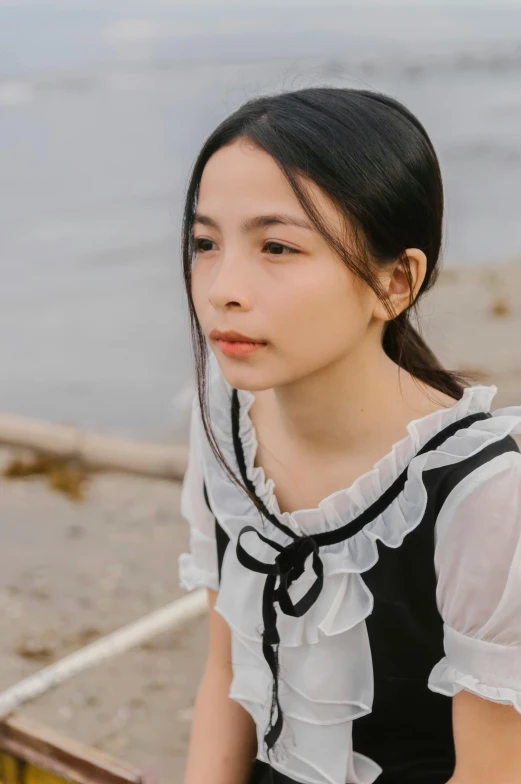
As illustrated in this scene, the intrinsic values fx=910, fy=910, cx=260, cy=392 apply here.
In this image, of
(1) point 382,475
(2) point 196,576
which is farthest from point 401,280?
(2) point 196,576

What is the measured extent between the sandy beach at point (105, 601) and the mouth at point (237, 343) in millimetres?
626

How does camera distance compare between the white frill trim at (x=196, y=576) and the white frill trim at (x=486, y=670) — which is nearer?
the white frill trim at (x=486, y=670)

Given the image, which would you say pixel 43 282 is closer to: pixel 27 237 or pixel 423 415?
pixel 27 237

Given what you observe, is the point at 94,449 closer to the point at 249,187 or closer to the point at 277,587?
the point at 277,587

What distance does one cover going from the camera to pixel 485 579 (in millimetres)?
1144

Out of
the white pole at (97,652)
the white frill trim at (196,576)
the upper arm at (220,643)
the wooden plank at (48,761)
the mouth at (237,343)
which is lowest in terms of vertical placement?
the white pole at (97,652)

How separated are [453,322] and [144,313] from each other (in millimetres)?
2794

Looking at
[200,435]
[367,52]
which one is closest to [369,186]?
[200,435]

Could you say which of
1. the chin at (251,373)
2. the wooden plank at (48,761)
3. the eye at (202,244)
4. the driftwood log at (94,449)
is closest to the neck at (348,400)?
the chin at (251,373)

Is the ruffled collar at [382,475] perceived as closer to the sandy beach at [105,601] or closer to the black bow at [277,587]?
the black bow at [277,587]

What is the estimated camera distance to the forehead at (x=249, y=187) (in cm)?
113

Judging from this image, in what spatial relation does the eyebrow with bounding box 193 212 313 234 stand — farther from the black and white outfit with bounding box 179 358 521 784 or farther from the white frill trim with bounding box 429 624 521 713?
the white frill trim with bounding box 429 624 521 713

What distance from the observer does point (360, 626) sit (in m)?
1.30

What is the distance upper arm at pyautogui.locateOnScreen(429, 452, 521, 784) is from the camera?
3.72ft
